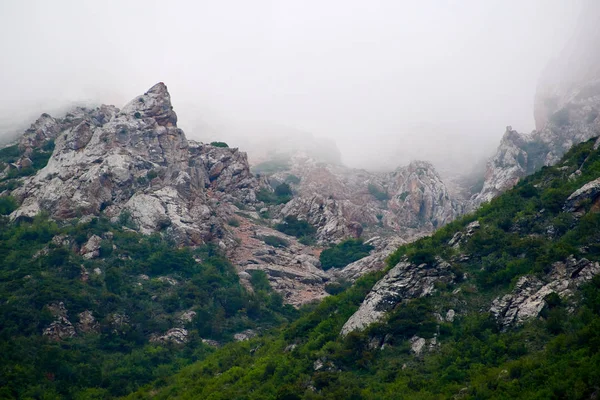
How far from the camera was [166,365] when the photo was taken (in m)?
67.7

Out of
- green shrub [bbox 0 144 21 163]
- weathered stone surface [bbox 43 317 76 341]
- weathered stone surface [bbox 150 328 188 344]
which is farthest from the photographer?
green shrub [bbox 0 144 21 163]

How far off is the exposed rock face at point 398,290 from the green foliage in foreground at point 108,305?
21.1 metres

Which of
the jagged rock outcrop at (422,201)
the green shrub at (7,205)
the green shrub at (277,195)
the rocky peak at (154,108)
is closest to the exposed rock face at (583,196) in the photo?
the jagged rock outcrop at (422,201)

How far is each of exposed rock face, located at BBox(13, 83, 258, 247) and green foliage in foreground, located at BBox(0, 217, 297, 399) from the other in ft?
11.4

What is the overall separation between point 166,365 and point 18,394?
15.7 meters

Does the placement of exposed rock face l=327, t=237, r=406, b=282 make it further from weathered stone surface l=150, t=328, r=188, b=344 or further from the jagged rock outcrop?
the jagged rock outcrop

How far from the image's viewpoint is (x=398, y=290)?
58.4 metres

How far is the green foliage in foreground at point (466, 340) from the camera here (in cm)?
4203

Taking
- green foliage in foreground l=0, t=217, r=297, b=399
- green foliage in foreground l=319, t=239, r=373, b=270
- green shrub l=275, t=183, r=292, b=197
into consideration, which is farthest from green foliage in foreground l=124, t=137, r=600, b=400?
green shrub l=275, t=183, r=292, b=197

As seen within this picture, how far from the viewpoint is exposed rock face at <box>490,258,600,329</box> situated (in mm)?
47656

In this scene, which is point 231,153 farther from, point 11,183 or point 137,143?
point 11,183

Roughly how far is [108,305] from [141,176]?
84.1 ft

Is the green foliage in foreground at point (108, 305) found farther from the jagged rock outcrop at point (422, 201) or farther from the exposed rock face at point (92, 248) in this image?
the jagged rock outcrop at point (422, 201)

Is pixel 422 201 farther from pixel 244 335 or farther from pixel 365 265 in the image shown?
pixel 244 335
